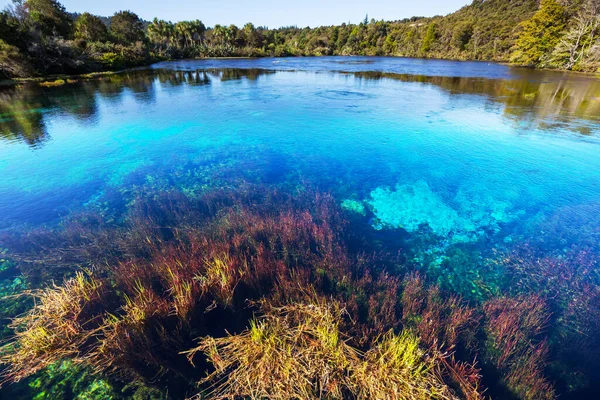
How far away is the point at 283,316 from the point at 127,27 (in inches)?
3946

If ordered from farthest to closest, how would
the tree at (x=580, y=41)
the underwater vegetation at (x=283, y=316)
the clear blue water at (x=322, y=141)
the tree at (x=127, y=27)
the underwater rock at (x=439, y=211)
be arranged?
the tree at (x=127, y=27) → the tree at (x=580, y=41) → the clear blue water at (x=322, y=141) → the underwater rock at (x=439, y=211) → the underwater vegetation at (x=283, y=316)

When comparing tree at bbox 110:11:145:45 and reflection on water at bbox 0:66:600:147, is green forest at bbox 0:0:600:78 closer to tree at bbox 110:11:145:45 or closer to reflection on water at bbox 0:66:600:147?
tree at bbox 110:11:145:45

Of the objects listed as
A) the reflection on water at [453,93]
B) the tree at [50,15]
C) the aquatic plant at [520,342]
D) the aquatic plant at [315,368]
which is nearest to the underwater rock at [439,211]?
the aquatic plant at [520,342]

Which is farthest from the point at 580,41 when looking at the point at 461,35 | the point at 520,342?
the point at 520,342

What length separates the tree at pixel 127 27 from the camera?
72.9m

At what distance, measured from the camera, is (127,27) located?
242 feet

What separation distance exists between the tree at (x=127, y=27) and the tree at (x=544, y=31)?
96014 millimetres

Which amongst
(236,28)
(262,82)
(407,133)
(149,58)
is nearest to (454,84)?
(407,133)

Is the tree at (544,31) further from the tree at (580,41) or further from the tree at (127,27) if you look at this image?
the tree at (127,27)

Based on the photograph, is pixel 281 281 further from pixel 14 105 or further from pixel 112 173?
pixel 14 105

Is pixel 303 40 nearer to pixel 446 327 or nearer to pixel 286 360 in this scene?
pixel 446 327

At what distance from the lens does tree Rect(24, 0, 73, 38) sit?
157ft

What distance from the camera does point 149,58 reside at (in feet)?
212

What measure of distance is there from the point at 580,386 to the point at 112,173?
17.3 metres
